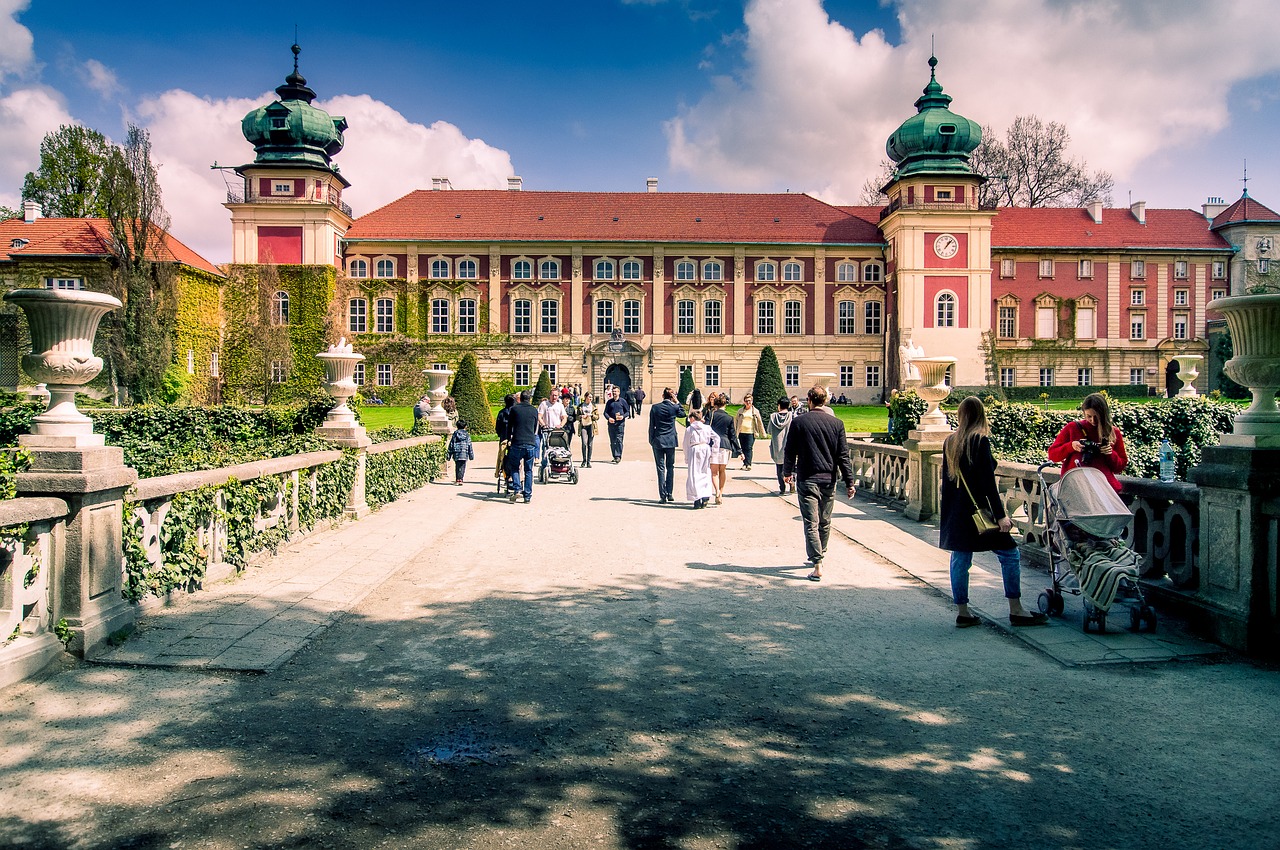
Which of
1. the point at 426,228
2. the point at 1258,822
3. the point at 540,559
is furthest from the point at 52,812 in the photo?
the point at 426,228

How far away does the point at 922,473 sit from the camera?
11.5m

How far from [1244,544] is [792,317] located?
5029 cm

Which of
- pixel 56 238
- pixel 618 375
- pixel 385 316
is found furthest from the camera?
pixel 618 375

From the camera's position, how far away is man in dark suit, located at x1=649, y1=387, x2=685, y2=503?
556 inches

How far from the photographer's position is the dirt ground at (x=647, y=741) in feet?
10.8

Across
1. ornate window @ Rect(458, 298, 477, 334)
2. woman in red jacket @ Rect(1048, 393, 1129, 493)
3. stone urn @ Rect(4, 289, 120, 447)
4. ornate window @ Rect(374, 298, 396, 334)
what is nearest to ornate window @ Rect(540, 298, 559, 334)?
ornate window @ Rect(458, 298, 477, 334)

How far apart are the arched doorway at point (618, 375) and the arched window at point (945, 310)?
18537 mm

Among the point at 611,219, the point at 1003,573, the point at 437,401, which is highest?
the point at 611,219

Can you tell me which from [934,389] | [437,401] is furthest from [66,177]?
[934,389]

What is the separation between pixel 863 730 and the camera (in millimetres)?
4270

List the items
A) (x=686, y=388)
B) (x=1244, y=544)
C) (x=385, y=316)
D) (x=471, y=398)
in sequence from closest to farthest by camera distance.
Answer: (x=1244, y=544)
(x=471, y=398)
(x=686, y=388)
(x=385, y=316)

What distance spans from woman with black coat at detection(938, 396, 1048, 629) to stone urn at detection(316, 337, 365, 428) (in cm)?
844

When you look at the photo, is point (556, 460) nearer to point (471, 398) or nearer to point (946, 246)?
point (471, 398)

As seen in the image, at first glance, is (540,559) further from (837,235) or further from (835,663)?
(837,235)
